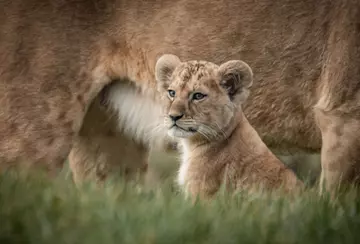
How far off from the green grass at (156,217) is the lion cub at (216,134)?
0.23 m

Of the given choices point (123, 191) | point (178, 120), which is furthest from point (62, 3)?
point (123, 191)

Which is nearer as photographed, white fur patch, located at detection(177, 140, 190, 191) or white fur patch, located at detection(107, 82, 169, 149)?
white fur patch, located at detection(177, 140, 190, 191)

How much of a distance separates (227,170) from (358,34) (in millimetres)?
1111

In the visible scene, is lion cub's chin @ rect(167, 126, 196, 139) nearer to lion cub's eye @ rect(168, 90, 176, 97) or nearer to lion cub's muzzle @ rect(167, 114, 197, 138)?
lion cub's muzzle @ rect(167, 114, 197, 138)

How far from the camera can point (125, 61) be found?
16.8 ft

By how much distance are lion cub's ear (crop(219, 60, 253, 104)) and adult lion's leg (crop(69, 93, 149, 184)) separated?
1314mm

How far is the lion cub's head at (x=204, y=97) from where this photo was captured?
4238 millimetres

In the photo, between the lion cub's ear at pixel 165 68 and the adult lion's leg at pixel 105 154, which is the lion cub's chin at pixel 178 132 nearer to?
the lion cub's ear at pixel 165 68

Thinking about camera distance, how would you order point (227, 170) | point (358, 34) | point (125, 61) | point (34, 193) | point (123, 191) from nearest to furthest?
1. point (34, 193)
2. point (123, 191)
3. point (227, 170)
4. point (358, 34)
5. point (125, 61)

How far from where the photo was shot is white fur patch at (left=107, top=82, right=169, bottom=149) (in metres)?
5.25

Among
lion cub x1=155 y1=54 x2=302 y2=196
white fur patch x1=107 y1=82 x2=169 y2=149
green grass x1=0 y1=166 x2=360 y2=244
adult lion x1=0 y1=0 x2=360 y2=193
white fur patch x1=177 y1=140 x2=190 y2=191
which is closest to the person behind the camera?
green grass x1=0 y1=166 x2=360 y2=244

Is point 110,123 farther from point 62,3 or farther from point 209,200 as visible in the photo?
point 209,200

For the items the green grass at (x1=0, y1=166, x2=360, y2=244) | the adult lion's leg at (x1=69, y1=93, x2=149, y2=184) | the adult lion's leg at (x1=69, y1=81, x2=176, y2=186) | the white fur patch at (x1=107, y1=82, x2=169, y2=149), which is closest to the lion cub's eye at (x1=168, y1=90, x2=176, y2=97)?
the green grass at (x1=0, y1=166, x2=360, y2=244)

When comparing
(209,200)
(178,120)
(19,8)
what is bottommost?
(209,200)
